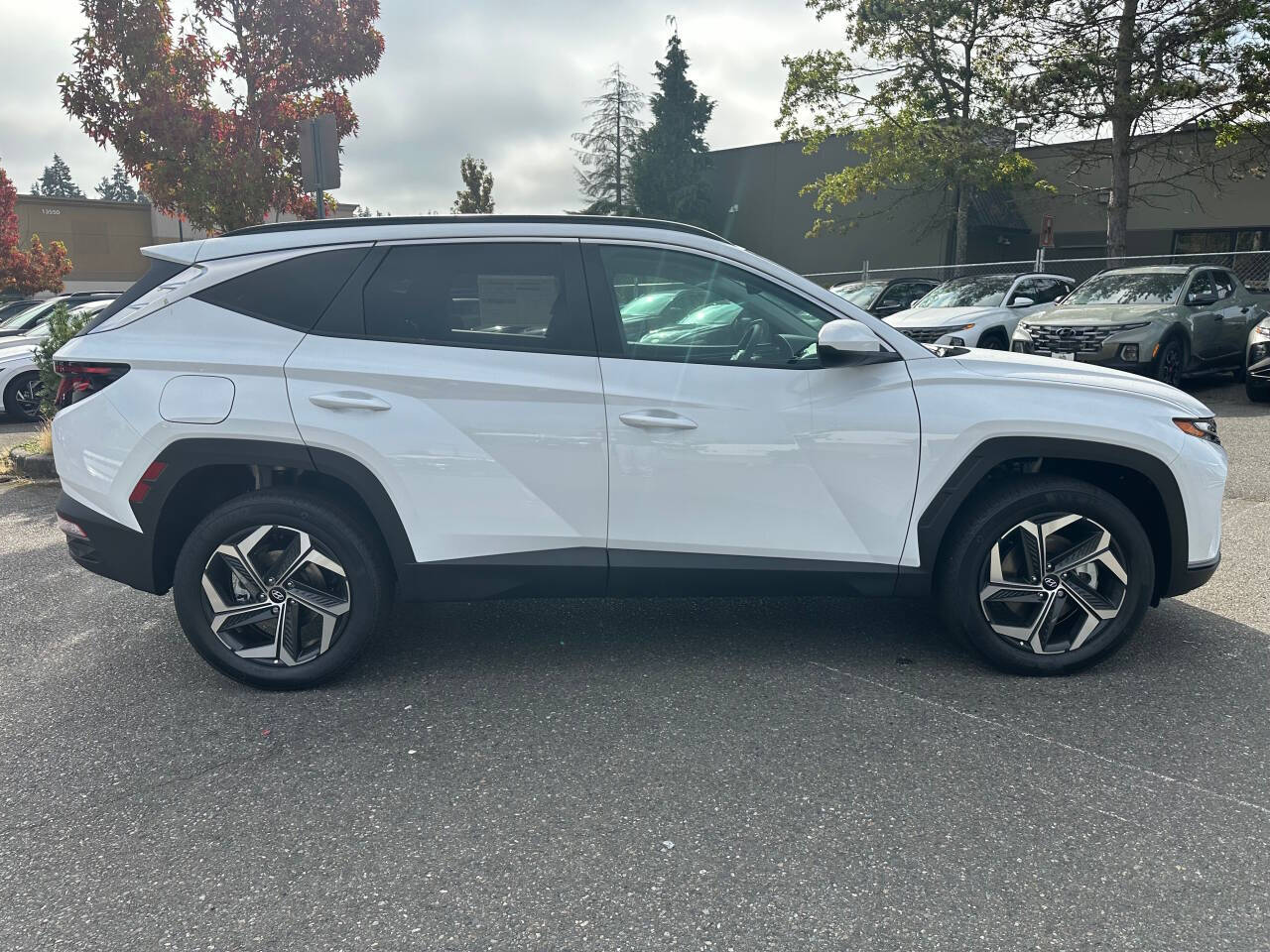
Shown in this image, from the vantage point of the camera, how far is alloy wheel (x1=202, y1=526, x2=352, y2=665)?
3.58 metres

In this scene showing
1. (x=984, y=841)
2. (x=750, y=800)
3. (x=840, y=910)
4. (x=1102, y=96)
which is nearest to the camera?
(x=840, y=910)

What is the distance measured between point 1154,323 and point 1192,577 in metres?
8.68


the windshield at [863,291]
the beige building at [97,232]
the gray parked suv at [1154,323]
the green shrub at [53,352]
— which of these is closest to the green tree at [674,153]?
the beige building at [97,232]

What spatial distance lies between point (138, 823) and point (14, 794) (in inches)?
20.6

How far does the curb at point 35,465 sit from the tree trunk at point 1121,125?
16.0 metres

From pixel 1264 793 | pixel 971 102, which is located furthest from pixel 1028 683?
pixel 971 102

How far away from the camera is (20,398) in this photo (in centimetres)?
1131

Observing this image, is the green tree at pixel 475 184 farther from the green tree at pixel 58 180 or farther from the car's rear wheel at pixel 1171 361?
the green tree at pixel 58 180

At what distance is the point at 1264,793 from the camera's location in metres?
2.89

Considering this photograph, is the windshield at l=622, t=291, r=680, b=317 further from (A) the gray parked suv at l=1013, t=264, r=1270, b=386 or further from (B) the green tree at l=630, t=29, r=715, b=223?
(B) the green tree at l=630, t=29, r=715, b=223

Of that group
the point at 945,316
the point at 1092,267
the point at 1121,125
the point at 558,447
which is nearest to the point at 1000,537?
the point at 558,447

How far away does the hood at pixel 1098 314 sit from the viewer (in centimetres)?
1138

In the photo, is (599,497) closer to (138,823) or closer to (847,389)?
(847,389)

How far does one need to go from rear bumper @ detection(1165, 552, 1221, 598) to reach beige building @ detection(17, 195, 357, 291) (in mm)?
39328
